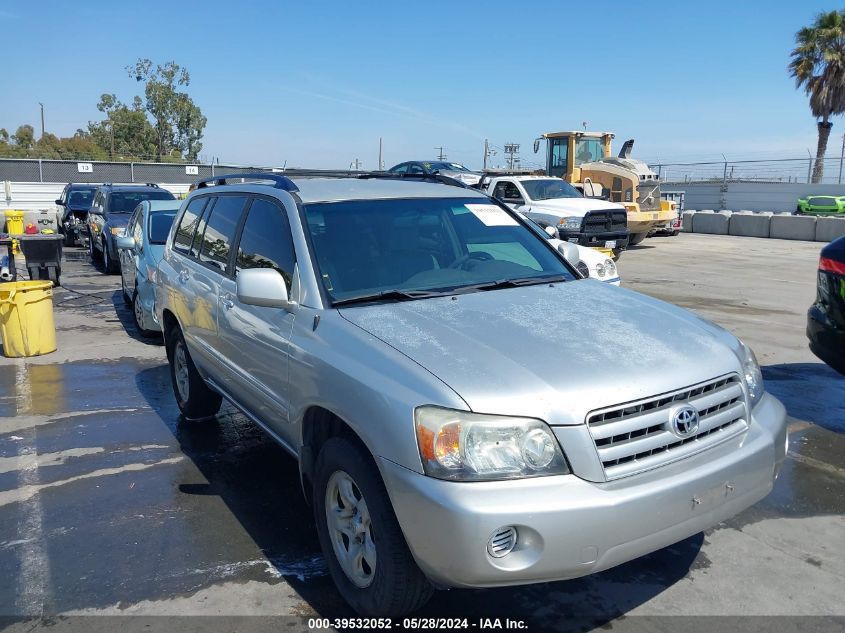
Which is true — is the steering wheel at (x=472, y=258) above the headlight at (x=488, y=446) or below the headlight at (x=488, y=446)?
above

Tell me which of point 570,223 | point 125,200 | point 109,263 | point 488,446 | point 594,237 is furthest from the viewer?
point 594,237

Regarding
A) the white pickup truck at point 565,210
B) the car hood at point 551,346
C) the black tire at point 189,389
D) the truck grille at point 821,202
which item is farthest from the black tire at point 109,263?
the truck grille at point 821,202

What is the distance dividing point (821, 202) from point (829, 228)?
28.5ft

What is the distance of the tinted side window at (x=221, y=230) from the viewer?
455cm

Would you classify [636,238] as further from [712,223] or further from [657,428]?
[657,428]

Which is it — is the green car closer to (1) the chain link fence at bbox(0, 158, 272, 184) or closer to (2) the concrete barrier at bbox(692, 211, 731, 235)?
(2) the concrete barrier at bbox(692, 211, 731, 235)

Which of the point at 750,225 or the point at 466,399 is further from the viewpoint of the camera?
the point at 750,225

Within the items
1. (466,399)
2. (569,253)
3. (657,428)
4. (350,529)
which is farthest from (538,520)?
(569,253)

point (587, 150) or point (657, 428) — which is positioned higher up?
point (587, 150)

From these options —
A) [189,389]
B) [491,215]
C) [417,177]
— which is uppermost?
[417,177]

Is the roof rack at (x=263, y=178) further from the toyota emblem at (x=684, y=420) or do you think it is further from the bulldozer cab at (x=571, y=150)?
the bulldozer cab at (x=571, y=150)

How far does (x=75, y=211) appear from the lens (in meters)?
20.4

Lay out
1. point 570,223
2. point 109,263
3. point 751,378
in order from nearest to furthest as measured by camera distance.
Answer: point 751,378
point 109,263
point 570,223

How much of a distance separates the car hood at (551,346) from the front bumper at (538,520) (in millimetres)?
289
